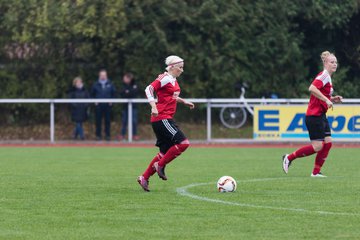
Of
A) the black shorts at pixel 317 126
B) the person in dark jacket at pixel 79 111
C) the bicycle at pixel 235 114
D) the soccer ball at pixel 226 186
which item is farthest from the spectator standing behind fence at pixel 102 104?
the soccer ball at pixel 226 186

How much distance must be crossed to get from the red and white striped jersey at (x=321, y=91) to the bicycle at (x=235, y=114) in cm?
1345

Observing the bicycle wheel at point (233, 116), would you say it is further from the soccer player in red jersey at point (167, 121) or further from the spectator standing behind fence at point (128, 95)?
the soccer player in red jersey at point (167, 121)

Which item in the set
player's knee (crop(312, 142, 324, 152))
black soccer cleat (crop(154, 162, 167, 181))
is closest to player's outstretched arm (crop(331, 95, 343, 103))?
player's knee (crop(312, 142, 324, 152))

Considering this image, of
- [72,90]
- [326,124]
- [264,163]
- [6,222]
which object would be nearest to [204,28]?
[72,90]

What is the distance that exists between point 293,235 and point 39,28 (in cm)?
2351

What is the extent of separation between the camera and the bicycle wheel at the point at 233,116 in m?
30.6

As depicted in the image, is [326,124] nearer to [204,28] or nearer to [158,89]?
[158,89]

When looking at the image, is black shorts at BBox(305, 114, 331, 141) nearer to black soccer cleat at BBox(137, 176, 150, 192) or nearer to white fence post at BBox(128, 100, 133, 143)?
black soccer cleat at BBox(137, 176, 150, 192)

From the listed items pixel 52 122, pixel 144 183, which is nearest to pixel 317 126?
pixel 144 183

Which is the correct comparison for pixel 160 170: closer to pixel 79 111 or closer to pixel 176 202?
pixel 176 202

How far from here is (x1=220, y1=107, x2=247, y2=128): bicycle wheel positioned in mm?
30552

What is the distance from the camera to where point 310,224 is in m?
10.4

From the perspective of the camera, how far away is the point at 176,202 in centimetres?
1266

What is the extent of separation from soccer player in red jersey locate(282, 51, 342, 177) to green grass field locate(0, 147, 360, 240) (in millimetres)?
481
